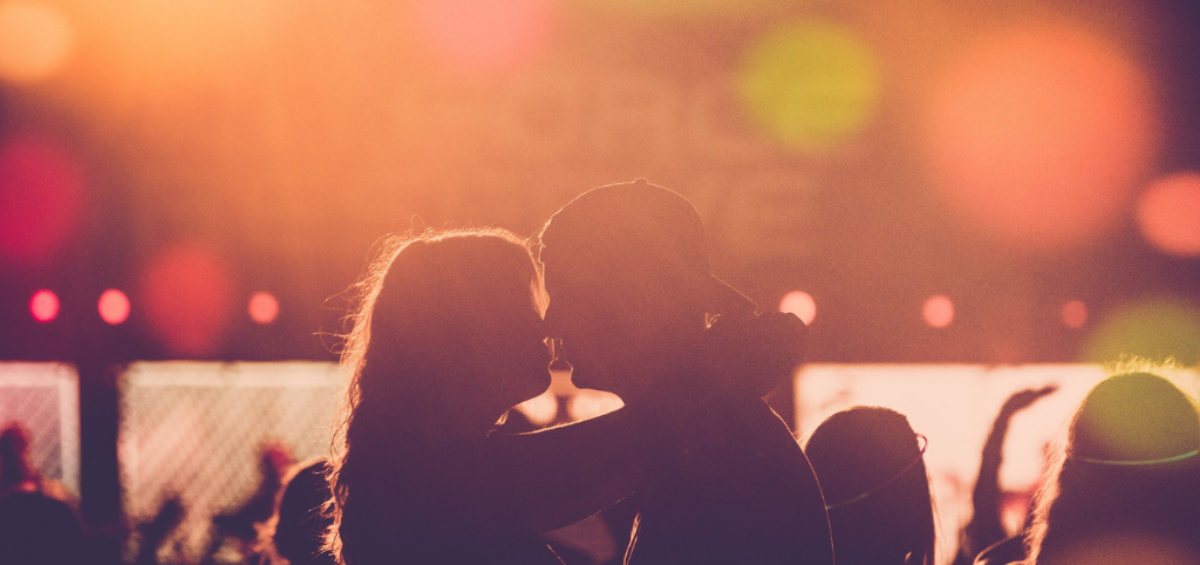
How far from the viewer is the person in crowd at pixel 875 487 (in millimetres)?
1047

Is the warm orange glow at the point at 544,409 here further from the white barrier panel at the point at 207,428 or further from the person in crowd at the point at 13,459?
the person in crowd at the point at 13,459

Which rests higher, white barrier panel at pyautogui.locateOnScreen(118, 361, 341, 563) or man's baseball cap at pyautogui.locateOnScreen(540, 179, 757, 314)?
man's baseball cap at pyautogui.locateOnScreen(540, 179, 757, 314)

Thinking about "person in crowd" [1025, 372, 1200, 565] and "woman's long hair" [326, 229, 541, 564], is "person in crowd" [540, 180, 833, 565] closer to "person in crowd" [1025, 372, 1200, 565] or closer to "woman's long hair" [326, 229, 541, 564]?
"woman's long hair" [326, 229, 541, 564]

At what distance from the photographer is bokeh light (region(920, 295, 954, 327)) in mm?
3652

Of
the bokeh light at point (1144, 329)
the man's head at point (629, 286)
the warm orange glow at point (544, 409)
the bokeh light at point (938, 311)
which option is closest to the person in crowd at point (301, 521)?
the man's head at point (629, 286)

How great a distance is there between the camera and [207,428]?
3.80m

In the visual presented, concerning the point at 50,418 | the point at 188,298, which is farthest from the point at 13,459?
the point at 188,298

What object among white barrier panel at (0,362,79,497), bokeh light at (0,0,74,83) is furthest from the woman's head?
bokeh light at (0,0,74,83)

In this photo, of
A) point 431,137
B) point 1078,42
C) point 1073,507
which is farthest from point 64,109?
point 1078,42

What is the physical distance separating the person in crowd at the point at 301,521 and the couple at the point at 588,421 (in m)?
0.38

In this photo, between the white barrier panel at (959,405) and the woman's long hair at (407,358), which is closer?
the woman's long hair at (407,358)

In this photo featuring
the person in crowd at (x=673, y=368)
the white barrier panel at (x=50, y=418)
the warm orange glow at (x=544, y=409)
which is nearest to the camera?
the person in crowd at (x=673, y=368)

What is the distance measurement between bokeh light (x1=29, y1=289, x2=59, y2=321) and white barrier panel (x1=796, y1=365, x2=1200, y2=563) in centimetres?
412

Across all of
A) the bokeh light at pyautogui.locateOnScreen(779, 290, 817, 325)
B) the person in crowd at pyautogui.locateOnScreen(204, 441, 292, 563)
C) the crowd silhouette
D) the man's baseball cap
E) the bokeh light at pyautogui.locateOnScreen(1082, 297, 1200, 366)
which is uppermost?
the man's baseball cap
